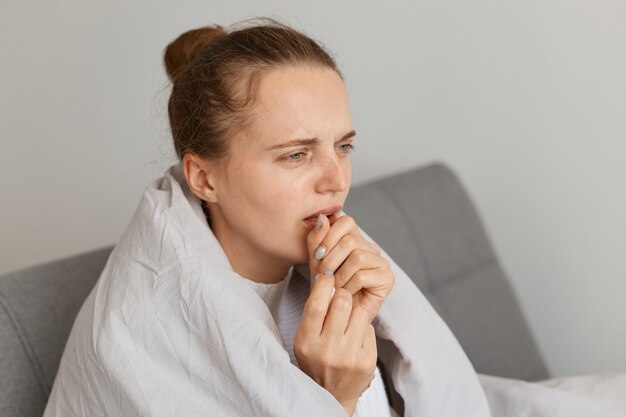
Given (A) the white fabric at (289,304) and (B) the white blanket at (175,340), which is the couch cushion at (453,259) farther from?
(B) the white blanket at (175,340)

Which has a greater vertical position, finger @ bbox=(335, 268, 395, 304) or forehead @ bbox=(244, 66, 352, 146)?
forehead @ bbox=(244, 66, 352, 146)

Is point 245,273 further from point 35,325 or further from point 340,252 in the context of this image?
point 35,325

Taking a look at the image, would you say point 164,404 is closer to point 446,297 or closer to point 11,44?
point 446,297

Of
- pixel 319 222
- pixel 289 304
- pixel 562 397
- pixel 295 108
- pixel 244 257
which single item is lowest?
pixel 562 397

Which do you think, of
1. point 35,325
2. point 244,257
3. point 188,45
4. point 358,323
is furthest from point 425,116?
point 35,325

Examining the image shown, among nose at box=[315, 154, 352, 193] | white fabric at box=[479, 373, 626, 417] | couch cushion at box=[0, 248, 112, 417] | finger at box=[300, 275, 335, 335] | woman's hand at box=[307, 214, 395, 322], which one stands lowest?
white fabric at box=[479, 373, 626, 417]

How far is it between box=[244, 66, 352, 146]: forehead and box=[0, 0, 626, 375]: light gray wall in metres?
0.94

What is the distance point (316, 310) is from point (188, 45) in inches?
23.6

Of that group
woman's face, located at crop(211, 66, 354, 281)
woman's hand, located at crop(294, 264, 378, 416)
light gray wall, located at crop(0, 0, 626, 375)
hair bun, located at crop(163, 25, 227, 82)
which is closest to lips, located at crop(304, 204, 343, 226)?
woman's face, located at crop(211, 66, 354, 281)

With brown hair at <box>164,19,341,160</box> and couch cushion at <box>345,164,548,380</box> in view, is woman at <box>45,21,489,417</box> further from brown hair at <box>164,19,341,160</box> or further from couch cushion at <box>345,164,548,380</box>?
couch cushion at <box>345,164,548,380</box>

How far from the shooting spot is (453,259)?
211 cm

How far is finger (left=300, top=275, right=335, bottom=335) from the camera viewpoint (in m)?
1.30

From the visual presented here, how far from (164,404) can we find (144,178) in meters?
1.27

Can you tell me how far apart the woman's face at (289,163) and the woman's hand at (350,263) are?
33mm
